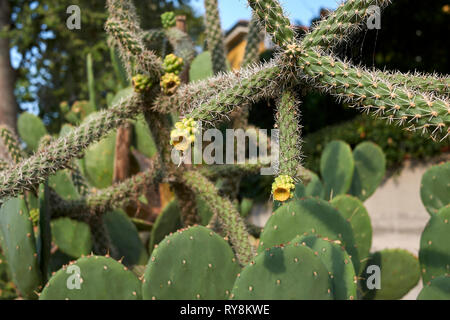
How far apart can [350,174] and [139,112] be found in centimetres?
153

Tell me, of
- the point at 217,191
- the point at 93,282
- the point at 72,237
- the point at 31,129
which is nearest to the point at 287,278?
the point at 93,282

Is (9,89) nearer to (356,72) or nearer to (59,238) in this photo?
(59,238)

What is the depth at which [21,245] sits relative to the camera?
184cm

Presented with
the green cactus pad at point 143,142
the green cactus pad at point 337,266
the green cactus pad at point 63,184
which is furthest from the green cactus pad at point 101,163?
the green cactus pad at point 337,266

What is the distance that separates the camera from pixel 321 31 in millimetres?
1284

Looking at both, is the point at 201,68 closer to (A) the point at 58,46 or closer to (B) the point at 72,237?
(B) the point at 72,237

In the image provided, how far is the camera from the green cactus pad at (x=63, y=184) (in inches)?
97.2

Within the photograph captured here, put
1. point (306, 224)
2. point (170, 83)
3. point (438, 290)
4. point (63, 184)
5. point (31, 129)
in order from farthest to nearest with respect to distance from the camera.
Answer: point (31, 129) → point (63, 184) → point (170, 83) → point (306, 224) → point (438, 290)

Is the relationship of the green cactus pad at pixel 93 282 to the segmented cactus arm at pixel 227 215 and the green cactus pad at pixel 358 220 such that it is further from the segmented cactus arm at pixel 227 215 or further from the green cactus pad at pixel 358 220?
the green cactus pad at pixel 358 220

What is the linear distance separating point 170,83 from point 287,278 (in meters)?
0.87

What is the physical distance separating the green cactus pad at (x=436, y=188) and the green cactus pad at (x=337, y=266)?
3.97ft

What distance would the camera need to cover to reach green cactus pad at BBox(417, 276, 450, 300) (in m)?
1.31

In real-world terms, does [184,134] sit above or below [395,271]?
above

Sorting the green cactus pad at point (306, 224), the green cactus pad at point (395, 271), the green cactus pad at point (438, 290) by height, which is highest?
the green cactus pad at point (306, 224)
